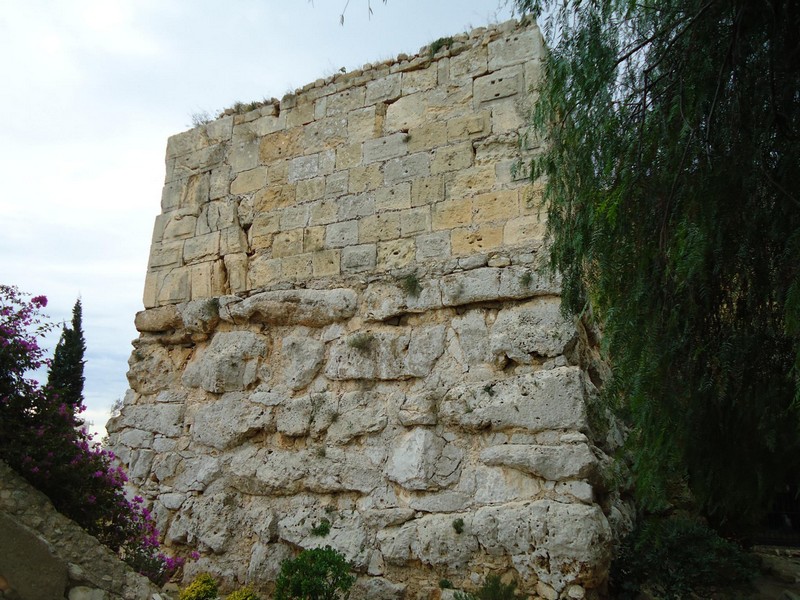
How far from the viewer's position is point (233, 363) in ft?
17.3

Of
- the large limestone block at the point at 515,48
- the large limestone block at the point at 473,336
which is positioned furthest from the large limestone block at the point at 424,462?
the large limestone block at the point at 515,48

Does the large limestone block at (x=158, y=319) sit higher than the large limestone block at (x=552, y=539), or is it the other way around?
the large limestone block at (x=158, y=319)

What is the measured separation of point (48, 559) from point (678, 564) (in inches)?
141

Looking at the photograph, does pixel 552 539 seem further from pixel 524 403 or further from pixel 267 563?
pixel 267 563

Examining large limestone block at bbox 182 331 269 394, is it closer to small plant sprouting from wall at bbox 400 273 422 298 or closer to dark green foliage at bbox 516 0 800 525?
small plant sprouting from wall at bbox 400 273 422 298

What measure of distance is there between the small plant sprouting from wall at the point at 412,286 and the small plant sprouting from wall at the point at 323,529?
1.61 metres

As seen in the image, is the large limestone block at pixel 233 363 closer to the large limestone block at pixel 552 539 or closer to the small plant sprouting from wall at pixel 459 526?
the small plant sprouting from wall at pixel 459 526

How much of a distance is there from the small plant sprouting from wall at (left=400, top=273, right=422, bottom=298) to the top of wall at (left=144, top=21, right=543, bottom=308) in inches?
4.2

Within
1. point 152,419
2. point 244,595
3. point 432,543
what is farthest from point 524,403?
point 152,419

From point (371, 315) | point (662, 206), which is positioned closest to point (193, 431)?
point (371, 315)

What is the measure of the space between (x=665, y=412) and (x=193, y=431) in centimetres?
354

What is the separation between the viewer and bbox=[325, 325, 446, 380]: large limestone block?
4.57 metres

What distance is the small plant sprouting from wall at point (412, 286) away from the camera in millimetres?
4719

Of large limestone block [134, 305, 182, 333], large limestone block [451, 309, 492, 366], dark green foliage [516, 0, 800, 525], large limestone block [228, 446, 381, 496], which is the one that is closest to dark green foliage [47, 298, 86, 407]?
large limestone block [134, 305, 182, 333]
